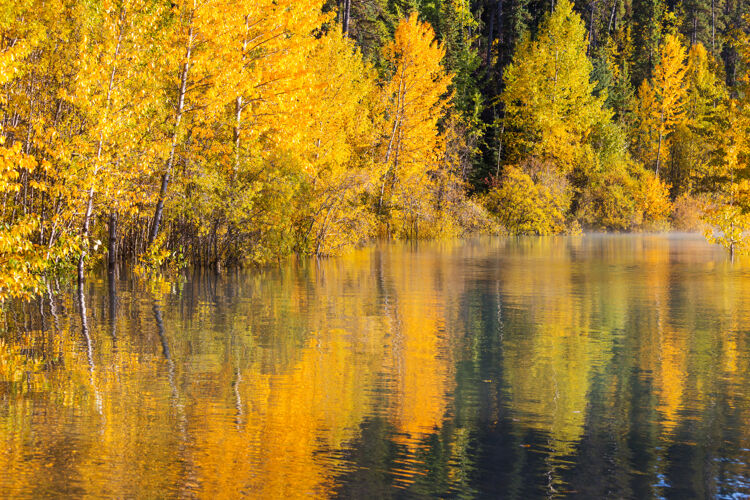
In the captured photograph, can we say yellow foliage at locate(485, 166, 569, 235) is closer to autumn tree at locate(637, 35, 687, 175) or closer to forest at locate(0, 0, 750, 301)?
forest at locate(0, 0, 750, 301)

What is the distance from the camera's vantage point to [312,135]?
36.4 m

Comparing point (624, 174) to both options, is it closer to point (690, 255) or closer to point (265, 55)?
point (690, 255)

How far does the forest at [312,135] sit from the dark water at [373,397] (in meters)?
2.73

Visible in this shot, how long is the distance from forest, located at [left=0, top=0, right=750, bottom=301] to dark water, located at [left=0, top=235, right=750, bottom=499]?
2.73m

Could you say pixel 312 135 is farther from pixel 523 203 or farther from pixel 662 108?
pixel 662 108

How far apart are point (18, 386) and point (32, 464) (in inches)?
132

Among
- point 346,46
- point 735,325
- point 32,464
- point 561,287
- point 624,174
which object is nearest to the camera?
point 32,464

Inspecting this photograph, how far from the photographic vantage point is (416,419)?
30.9ft

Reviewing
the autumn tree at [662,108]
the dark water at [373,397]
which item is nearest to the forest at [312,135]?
the autumn tree at [662,108]

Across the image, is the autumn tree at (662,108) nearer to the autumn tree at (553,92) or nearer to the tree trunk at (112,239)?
the autumn tree at (553,92)

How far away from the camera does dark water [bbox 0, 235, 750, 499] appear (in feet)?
24.8

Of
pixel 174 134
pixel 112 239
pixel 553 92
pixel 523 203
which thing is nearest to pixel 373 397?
Result: pixel 174 134

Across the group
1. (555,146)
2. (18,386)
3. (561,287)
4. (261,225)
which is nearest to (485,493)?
(18,386)

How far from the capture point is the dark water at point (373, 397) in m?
7.55
